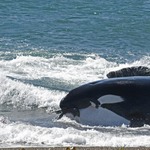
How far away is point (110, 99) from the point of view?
352 inches

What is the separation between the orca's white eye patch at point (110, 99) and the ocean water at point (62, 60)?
0.24m

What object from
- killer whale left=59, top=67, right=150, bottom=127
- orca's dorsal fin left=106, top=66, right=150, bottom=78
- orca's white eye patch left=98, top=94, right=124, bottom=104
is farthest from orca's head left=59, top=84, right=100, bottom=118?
orca's dorsal fin left=106, top=66, right=150, bottom=78

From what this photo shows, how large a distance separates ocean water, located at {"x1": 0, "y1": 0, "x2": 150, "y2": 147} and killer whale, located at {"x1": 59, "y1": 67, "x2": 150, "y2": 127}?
0.21m

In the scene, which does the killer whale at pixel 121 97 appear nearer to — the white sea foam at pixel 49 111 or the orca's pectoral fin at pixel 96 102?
the orca's pectoral fin at pixel 96 102

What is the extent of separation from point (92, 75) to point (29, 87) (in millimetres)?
2742

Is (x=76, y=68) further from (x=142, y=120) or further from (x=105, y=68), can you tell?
(x=142, y=120)

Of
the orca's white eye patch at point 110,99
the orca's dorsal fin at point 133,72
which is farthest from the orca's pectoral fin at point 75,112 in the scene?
the orca's dorsal fin at point 133,72

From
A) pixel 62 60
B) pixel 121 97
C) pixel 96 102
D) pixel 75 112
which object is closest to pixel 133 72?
pixel 121 97

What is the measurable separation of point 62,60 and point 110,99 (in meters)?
7.86

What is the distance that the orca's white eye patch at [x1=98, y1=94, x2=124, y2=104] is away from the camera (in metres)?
8.89

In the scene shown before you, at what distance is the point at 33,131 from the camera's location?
26.2ft

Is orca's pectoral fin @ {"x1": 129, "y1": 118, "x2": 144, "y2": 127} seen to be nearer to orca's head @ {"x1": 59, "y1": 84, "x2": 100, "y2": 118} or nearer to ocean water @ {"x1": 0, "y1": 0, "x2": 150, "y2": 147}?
ocean water @ {"x1": 0, "y1": 0, "x2": 150, "y2": 147}

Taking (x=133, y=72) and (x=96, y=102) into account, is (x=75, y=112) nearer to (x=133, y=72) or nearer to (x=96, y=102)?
(x=96, y=102)

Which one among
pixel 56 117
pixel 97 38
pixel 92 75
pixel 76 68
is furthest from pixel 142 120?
pixel 97 38
